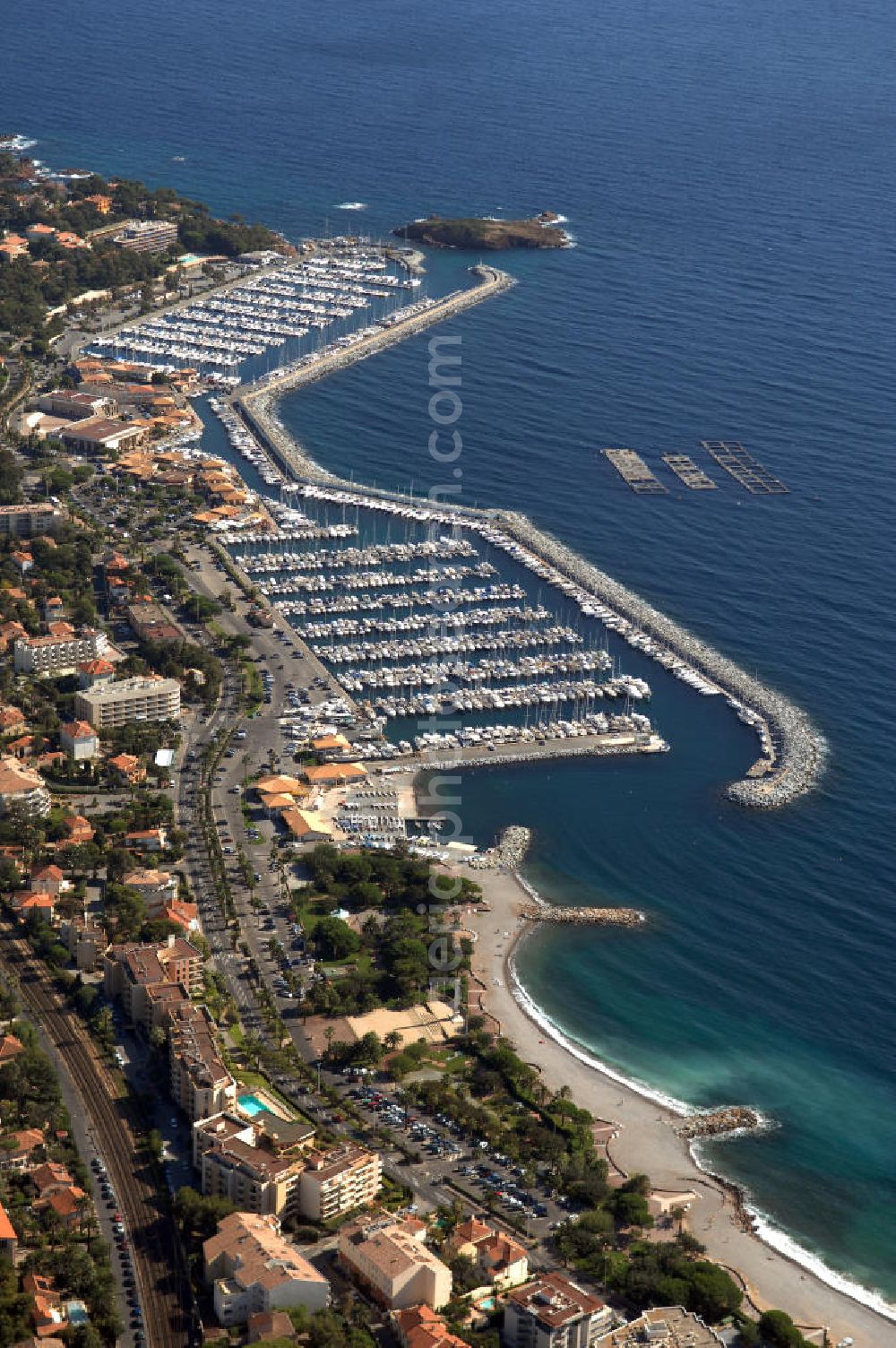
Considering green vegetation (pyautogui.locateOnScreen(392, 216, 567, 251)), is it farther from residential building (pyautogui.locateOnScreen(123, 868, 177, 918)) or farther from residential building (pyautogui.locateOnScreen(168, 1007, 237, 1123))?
residential building (pyautogui.locateOnScreen(168, 1007, 237, 1123))

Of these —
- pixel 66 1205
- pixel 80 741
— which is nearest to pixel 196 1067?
pixel 66 1205

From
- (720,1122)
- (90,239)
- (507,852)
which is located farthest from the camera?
(90,239)

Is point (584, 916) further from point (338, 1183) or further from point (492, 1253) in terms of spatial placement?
point (492, 1253)

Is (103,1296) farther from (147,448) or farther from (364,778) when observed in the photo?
(147,448)

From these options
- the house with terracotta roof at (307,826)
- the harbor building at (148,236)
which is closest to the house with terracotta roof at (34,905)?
the house with terracotta roof at (307,826)

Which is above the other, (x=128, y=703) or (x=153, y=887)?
(x=128, y=703)

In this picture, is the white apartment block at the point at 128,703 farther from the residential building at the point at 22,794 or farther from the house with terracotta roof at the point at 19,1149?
the house with terracotta roof at the point at 19,1149
